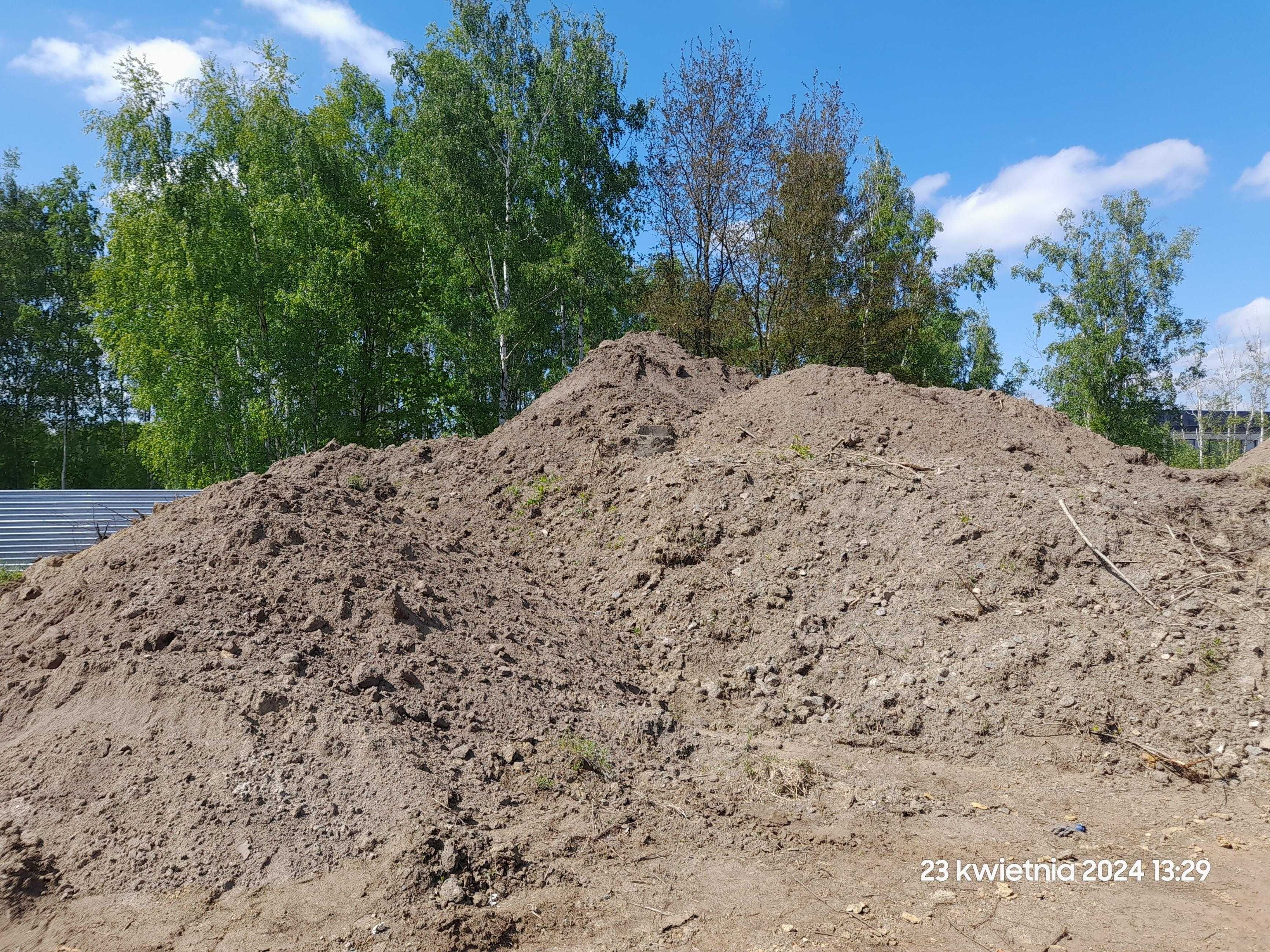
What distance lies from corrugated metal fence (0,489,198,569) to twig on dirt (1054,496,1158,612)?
9.27m

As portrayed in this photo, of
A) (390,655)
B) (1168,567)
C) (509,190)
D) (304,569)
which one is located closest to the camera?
(390,655)

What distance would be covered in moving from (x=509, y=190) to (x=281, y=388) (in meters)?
7.39

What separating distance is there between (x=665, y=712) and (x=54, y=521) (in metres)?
8.88

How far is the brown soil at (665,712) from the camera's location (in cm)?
319

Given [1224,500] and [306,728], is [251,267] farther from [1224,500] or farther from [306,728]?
[1224,500]

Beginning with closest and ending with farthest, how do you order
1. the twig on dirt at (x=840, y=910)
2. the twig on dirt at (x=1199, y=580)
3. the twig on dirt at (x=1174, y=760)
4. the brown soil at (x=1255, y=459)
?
1. the twig on dirt at (x=840, y=910)
2. the twig on dirt at (x=1174, y=760)
3. the twig on dirt at (x=1199, y=580)
4. the brown soil at (x=1255, y=459)

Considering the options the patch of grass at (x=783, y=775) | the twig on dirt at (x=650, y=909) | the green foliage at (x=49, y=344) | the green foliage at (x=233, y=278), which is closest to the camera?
the twig on dirt at (x=650, y=909)

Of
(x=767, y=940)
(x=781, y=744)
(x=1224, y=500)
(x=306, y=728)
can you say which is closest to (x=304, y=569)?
(x=306, y=728)

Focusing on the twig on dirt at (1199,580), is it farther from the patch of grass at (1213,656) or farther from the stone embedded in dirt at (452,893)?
the stone embedded in dirt at (452,893)

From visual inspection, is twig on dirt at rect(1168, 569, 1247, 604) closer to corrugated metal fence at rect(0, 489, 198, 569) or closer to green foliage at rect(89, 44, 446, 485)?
corrugated metal fence at rect(0, 489, 198, 569)

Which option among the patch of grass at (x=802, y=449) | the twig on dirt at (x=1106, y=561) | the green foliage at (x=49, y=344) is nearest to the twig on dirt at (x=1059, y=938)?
the twig on dirt at (x=1106, y=561)

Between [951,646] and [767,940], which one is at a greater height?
[951,646]

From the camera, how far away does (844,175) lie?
766 inches

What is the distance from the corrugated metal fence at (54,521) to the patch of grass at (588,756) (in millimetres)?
7027
